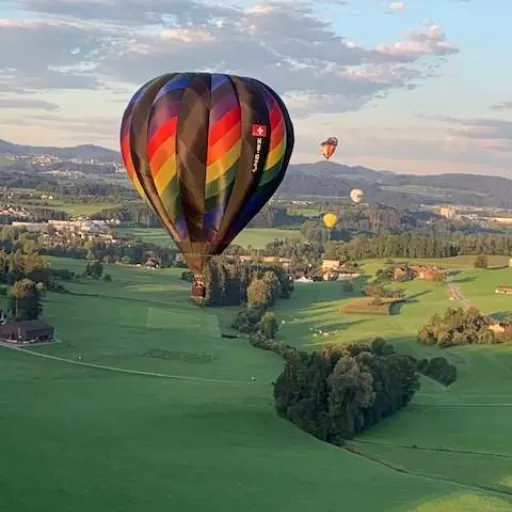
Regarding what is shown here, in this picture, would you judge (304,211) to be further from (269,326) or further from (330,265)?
(269,326)

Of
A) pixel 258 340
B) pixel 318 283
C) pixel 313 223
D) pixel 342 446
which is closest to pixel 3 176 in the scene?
pixel 313 223

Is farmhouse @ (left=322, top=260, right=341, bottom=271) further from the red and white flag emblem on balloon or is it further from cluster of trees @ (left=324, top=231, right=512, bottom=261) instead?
the red and white flag emblem on balloon

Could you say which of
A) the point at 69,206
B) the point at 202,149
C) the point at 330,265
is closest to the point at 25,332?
the point at 202,149

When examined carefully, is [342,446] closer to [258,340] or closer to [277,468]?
[277,468]

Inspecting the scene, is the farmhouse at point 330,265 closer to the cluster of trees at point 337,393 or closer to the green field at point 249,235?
the green field at point 249,235

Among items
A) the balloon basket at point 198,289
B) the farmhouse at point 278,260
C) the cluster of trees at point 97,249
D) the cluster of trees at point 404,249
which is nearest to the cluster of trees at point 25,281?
the cluster of trees at point 97,249

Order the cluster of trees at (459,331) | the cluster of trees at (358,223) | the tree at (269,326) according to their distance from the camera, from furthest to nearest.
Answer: the cluster of trees at (358,223) < the tree at (269,326) < the cluster of trees at (459,331)
